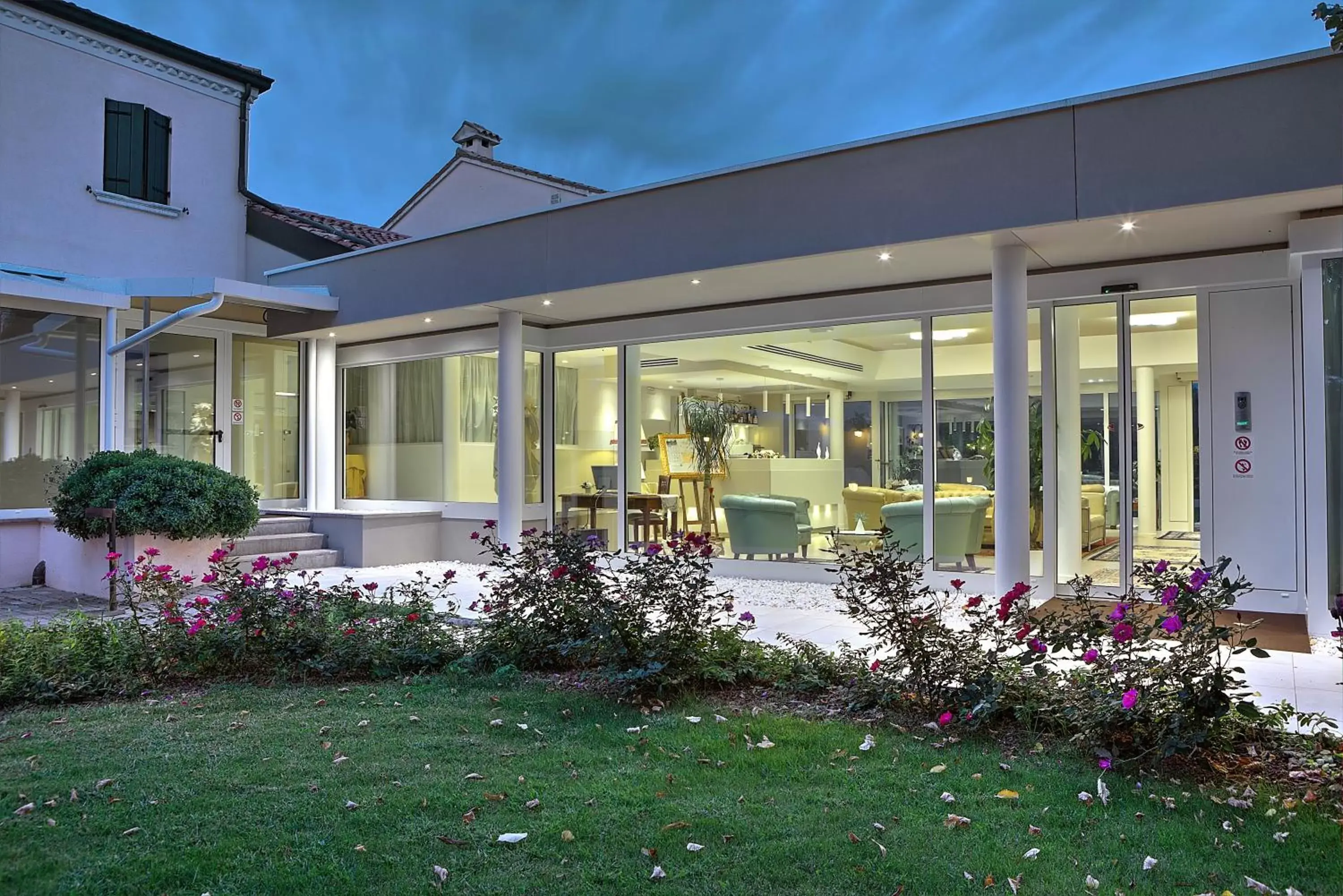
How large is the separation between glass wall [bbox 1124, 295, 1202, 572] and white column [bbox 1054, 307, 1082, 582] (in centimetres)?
44

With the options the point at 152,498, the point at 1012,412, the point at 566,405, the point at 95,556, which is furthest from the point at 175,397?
the point at 1012,412

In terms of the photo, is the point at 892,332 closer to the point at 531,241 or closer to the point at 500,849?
the point at 531,241

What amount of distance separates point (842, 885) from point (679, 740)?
1.36 meters

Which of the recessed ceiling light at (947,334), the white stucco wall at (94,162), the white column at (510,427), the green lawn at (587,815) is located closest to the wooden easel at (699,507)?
the white column at (510,427)

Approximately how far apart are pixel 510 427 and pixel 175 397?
4.38 m

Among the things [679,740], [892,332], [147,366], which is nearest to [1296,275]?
[892,332]

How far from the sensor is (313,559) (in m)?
10.0

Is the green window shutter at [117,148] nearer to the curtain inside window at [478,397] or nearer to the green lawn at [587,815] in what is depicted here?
the curtain inside window at [478,397]

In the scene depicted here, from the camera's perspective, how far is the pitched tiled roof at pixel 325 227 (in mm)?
12742

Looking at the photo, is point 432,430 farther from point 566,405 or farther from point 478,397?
point 566,405

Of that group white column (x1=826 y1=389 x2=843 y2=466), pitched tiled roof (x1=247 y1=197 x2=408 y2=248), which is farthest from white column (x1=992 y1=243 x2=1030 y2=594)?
pitched tiled roof (x1=247 y1=197 x2=408 y2=248)

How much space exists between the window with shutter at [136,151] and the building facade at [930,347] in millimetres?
1837

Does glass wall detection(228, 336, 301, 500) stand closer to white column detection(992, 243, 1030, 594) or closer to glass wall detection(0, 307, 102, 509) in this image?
glass wall detection(0, 307, 102, 509)

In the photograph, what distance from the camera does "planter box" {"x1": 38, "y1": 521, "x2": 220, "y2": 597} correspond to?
8000mm
